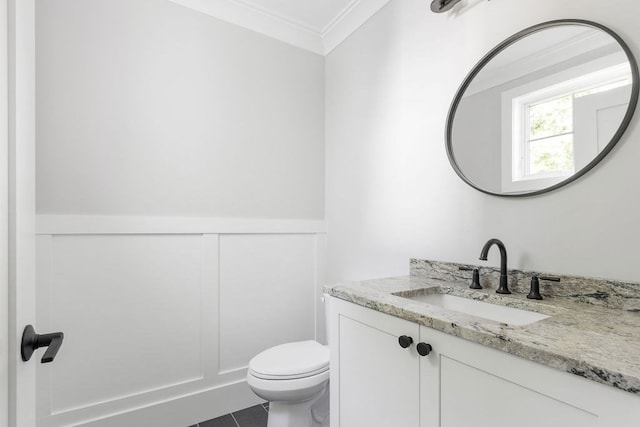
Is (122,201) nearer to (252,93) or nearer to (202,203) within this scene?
(202,203)

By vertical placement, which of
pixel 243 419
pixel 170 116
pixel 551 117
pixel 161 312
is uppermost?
pixel 170 116

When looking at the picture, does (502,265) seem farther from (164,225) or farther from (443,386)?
(164,225)

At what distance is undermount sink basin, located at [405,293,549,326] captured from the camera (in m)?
1.08

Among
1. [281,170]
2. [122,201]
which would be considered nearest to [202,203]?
[122,201]

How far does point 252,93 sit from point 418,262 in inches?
58.0

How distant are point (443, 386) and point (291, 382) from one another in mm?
832

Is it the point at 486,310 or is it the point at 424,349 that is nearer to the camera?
the point at 424,349

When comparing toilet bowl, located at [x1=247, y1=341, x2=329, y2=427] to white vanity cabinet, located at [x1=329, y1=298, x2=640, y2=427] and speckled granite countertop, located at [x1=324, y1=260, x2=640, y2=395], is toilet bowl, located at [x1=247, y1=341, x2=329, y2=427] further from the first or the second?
speckled granite countertop, located at [x1=324, y1=260, x2=640, y2=395]

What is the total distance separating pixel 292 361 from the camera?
1631 mm

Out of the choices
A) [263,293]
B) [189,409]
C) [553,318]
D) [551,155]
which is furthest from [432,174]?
[189,409]

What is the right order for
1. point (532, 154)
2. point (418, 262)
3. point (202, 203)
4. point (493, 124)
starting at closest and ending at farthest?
1. point (532, 154)
2. point (493, 124)
3. point (418, 262)
4. point (202, 203)

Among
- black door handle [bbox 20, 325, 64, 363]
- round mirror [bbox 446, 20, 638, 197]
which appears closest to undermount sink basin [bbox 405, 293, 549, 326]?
round mirror [bbox 446, 20, 638, 197]

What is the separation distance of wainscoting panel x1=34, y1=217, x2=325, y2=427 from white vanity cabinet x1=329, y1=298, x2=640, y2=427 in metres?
0.93

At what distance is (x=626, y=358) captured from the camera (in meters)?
0.64
